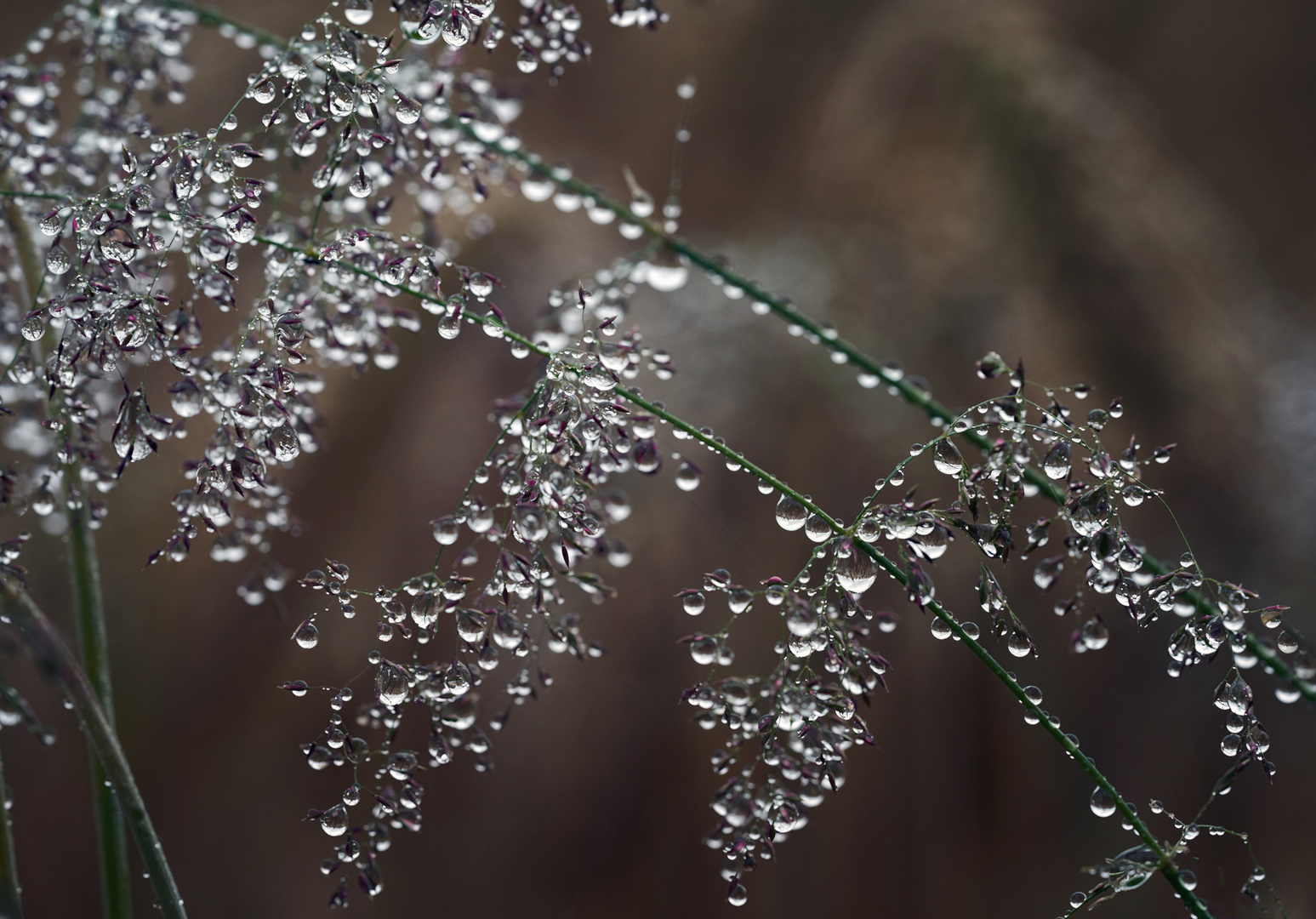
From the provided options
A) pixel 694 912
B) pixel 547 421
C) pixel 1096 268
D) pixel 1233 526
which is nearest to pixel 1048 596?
pixel 1233 526

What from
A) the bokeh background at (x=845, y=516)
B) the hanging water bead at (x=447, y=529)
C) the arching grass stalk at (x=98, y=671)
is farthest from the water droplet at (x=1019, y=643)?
the bokeh background at (x=845, y=516)

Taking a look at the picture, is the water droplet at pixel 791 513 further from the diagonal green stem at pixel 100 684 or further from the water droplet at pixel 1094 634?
the diagonal green stem at pixel 100 684

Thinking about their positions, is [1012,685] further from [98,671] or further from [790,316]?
[98,671]

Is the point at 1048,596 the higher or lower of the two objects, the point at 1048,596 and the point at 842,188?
the lower

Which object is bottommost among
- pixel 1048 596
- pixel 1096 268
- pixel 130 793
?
pixel 130 793

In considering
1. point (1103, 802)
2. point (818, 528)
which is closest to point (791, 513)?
point (818, 528)

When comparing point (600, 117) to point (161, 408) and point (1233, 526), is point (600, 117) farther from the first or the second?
point (1233, 526)

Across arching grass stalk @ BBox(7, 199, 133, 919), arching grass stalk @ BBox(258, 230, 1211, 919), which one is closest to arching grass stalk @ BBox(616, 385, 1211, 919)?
arching grass stalk @ BBox(258, 230, 1211, 919)
